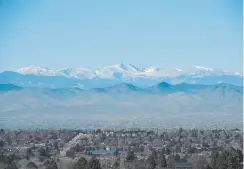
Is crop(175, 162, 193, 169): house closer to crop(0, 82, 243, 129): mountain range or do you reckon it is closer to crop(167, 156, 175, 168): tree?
crop(167, 156, 175, 168): tree

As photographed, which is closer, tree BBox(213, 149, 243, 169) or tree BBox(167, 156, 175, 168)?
tree BBox(213, 149, 243, 169)

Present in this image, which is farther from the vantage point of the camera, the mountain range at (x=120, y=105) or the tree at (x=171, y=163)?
the mountain range at (x=120, y=105)

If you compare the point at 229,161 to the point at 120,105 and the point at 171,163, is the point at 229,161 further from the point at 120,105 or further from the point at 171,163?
the point at 120,105

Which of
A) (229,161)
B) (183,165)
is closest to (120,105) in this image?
(183,165)

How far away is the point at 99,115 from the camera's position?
97.8m

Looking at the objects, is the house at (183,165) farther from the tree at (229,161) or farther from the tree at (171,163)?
the tree at (229,161)

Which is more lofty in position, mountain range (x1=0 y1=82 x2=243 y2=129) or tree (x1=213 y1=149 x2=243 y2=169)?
mountain range (x1=0 y1=82 x2=243 y2=129)

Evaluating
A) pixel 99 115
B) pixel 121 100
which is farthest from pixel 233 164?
pixel 121 100

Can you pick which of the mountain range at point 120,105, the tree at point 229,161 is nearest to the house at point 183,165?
the tree at point 229,161

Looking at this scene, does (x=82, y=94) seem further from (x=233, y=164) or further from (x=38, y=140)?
(x=233, y=164)

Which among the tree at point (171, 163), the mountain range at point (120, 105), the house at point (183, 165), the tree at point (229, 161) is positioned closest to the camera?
the tree at point (229, 161)

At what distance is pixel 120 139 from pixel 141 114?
172ft

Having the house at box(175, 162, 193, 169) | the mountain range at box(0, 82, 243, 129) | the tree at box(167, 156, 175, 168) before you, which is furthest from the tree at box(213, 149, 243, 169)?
the mountain range at box(0, 82, 243, 129)

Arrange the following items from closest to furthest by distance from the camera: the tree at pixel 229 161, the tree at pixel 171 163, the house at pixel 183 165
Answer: the tree at pixel 229 161
the house at pixel 183 165
the tree at pixel 171 163
